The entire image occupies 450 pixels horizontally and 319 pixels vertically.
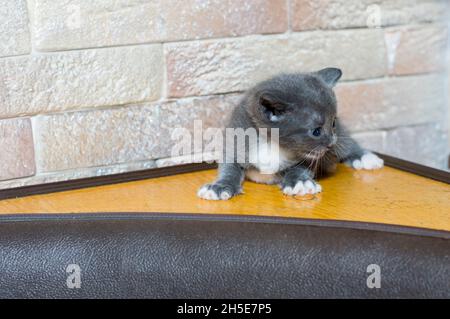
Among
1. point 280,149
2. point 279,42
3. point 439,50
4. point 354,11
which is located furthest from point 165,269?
point 439,50

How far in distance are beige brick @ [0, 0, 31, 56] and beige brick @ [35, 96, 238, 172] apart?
0.17 m

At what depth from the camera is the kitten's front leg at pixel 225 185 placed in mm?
1434

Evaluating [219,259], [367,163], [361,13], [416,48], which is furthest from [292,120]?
[416,48]

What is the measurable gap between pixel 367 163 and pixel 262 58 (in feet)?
1.30

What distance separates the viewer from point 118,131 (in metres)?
1.66

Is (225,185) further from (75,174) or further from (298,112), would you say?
(75,174)

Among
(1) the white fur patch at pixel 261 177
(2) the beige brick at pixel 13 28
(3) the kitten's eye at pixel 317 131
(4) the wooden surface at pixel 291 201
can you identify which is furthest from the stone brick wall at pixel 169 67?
(3) the kitten's eye at pixel 317 131

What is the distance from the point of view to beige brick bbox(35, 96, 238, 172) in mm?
1599

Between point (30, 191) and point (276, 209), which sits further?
point (30, 191)

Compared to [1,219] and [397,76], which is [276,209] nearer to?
[1,219]

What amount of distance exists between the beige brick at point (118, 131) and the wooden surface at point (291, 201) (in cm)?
12

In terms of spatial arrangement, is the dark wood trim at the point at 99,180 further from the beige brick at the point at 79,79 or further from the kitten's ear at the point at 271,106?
the kitten's ear at the point at 271,106

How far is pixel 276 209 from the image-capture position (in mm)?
1361
